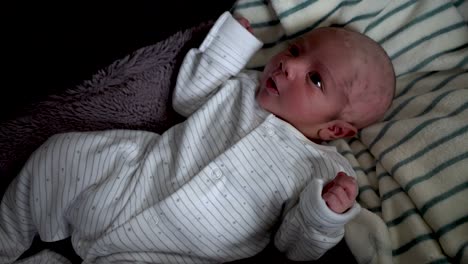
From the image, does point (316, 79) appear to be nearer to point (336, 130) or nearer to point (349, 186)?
point (336, 130)

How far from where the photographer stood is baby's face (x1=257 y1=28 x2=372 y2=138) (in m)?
0.89

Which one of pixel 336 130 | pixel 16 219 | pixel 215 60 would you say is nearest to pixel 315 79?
pixel 336 130

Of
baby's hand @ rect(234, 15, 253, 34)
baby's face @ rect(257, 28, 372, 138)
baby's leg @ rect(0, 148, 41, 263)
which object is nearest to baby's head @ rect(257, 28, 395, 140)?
baby's face @ rect(257, 28, 372, 138)

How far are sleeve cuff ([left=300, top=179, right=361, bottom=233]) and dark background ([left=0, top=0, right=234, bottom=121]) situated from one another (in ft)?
1.53

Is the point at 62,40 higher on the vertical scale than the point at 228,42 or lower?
higher

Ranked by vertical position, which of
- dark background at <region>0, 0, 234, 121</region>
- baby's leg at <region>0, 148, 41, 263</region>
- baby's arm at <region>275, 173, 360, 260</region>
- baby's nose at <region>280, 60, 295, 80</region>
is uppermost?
dark background at <region>0, 0, 234, 121</region>

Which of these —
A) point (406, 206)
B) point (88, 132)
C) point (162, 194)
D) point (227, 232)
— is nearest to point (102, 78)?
point (88, 132)

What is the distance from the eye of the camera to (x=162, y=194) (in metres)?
0.88

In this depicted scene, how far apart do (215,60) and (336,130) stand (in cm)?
31

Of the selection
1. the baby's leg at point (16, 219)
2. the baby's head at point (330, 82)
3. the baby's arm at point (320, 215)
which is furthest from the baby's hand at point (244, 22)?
the baby's leg at point (16, 219)

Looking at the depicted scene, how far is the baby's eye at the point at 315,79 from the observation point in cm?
91

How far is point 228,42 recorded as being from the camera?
996 millimetres

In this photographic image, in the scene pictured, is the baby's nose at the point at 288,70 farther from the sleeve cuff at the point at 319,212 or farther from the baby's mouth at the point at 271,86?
the sleeve cuff at the point at 319,212

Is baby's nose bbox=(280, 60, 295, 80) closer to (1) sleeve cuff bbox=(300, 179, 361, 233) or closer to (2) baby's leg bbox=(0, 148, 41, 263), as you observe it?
(1) sleeve cuff bbox=(300, 179, 361, 233)
